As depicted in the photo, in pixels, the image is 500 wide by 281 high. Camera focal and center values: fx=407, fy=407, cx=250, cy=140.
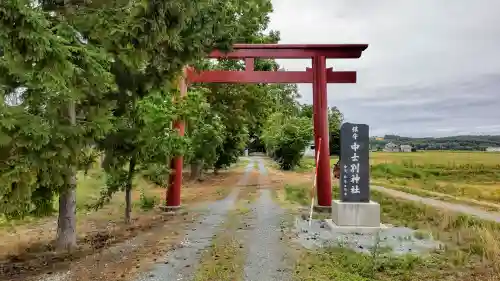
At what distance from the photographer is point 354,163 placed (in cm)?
972

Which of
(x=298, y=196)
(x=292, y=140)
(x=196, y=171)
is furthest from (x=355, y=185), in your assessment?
(x=292, y=140)

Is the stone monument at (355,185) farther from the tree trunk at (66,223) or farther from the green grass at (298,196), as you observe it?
the tree trunk at (66,223)

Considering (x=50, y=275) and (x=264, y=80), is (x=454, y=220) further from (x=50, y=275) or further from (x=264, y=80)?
(x=50, y=275)

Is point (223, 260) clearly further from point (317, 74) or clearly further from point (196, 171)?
point (196, 171)

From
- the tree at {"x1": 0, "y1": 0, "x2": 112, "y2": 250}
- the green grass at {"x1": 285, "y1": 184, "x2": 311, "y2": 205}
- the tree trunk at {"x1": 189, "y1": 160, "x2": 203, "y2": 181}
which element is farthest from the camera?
the tree trunk at {"x1": 189, "y1": 160, "x2": 203, "y2": 181}

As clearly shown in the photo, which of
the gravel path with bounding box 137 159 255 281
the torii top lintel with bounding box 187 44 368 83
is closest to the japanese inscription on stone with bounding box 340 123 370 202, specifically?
the torii top lintel with bounding box 187 44 368 83

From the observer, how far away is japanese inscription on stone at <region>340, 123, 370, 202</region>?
9.55m

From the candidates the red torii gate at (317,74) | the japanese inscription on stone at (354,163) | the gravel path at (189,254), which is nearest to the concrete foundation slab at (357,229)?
the japanese inscription on stone at (354,163)

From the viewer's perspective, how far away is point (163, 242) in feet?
26.8

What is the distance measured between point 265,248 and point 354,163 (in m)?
3.46

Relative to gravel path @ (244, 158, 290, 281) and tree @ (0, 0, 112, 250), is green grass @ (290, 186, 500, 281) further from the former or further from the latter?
tree @ (0, 0, 112, 250)

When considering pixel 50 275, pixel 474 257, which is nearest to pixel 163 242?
pixel 50 275

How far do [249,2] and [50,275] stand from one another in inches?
231

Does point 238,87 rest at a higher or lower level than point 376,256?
higher
